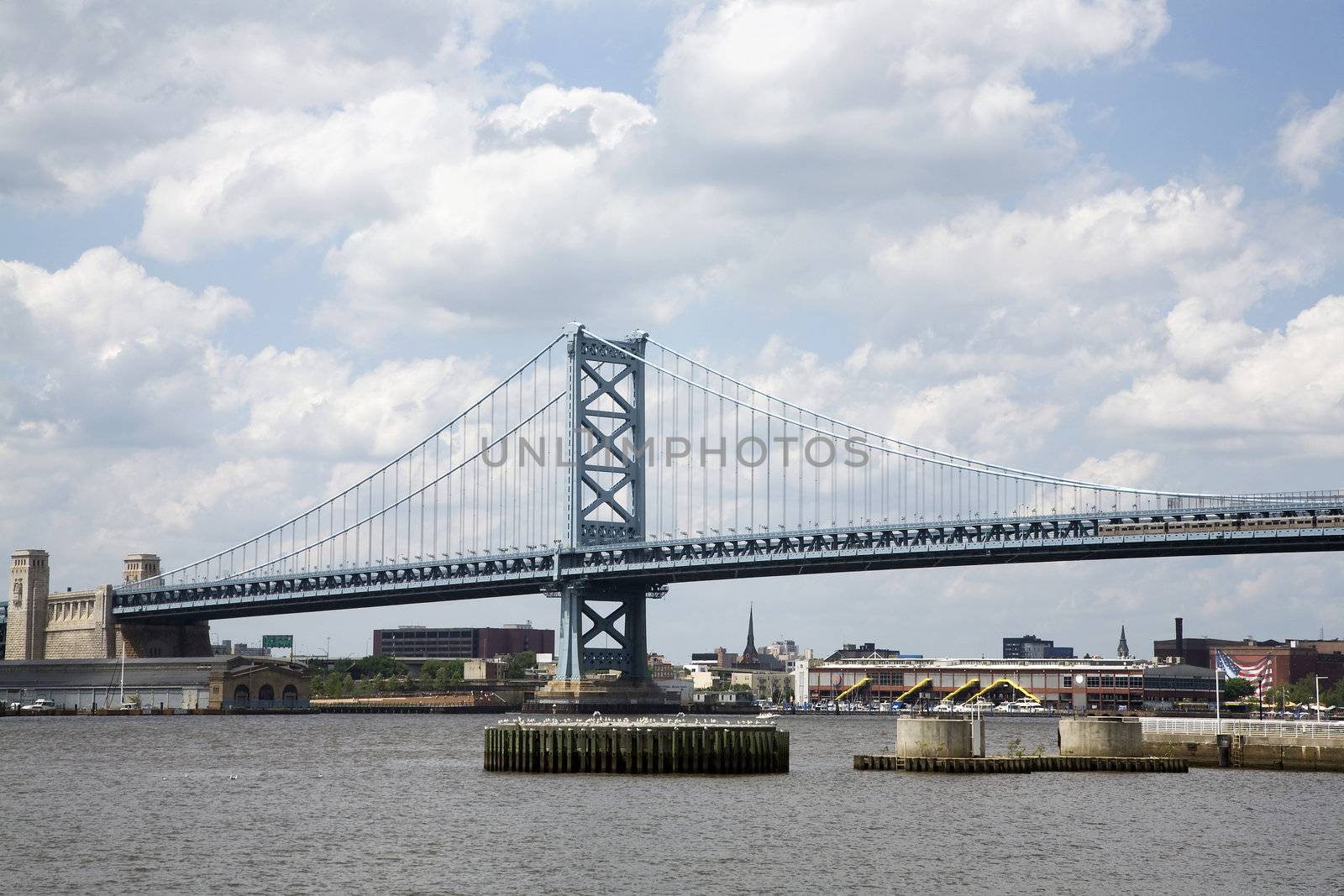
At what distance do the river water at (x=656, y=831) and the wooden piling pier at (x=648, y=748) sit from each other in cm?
82

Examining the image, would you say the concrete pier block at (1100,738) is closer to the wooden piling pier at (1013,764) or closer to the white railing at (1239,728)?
the wooden piling pier at (1013,764)

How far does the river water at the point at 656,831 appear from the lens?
35.6 meters

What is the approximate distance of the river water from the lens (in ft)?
117

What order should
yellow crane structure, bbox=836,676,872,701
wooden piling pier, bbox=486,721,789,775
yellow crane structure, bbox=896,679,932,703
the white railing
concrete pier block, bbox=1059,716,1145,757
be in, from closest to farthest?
wooden piling pier, bbox=486,721,789,775, concrete pier block, bbox=1059,716,1145,757, the white railing, yellow crane structure, bbox=896,679,932,703, yellow crane structure, bbox=836,676,872,701

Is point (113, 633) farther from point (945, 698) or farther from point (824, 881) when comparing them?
point (824, 881)

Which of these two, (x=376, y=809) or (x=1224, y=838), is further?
(x=376, y=809)

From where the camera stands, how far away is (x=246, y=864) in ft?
123

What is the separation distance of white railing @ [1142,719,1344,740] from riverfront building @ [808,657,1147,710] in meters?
112

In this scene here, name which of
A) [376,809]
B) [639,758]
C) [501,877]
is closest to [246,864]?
[501,877]

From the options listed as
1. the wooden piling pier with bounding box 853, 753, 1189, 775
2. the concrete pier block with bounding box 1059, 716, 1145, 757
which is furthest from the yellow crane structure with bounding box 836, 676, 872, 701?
the wooden piling pier with bounding box 853, 753, 1189, 775

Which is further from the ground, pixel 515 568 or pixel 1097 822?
pixel 515 568

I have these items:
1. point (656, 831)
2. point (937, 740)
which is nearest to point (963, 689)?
point (937, 740)

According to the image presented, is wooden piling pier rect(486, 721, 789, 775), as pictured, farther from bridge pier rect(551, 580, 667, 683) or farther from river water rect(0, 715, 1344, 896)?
bridge pier rect(551, 580, 667, 683)

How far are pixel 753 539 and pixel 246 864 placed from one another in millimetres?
75132
